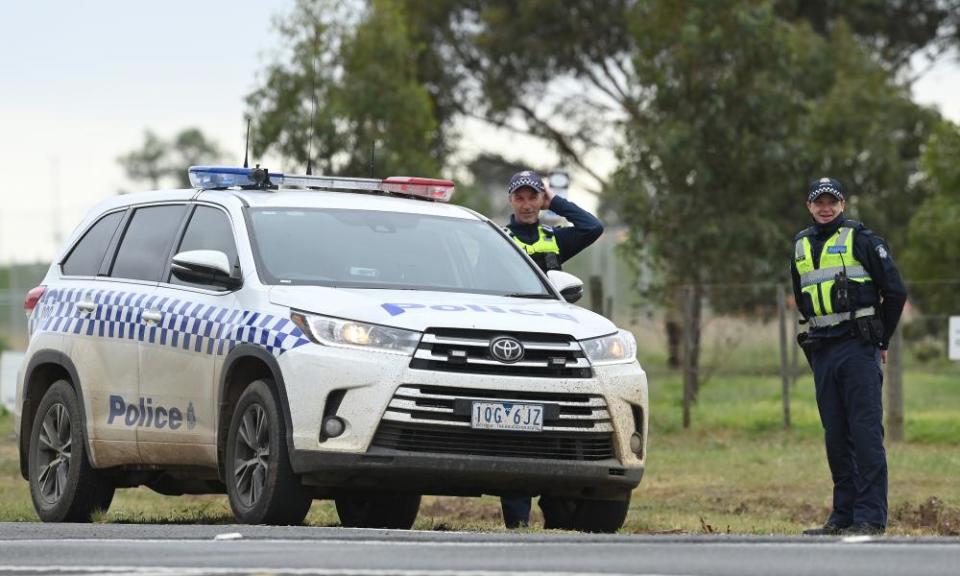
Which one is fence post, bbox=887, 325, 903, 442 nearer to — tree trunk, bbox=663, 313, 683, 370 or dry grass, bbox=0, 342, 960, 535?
dry grass, bbox=0, 342, 960, 535

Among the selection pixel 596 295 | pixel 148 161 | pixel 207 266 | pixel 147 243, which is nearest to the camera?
pixel 207 266

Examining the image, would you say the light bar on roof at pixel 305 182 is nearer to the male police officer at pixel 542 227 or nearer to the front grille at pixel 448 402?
the male police officer at pixel 542 227

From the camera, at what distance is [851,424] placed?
10.6 metres

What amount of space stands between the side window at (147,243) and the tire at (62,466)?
2.41 ft

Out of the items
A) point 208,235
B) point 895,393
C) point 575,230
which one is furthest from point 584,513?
point 895,393

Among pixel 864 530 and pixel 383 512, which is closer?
pixel 864 530

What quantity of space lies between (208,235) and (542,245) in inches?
97.5

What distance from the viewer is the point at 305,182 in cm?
1138

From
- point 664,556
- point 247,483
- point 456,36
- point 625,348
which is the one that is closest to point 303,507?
point 247,483

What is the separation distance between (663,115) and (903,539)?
708 inches

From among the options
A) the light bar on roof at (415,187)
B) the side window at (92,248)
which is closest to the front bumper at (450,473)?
the light bar on roof at (415,187)

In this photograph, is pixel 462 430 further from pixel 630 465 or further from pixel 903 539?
pixel 903 539

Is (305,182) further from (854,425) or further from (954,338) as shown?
Result: (954,338)

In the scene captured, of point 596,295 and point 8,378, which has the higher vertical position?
point 596,295
